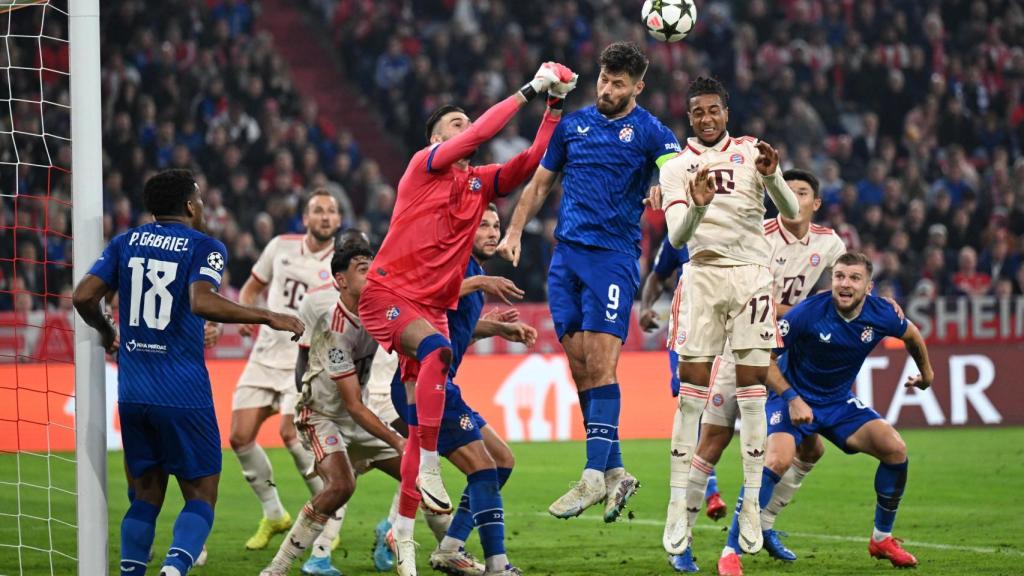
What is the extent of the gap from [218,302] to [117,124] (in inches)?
507

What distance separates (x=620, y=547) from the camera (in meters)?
9.44

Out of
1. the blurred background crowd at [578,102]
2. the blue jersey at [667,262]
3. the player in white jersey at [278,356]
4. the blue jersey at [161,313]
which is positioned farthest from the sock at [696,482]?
the blurred background crowd at [578,102]

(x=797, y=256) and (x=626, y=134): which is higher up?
(x=626, y=134)

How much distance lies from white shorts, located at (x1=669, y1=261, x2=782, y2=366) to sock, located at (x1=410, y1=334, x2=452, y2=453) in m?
1.53

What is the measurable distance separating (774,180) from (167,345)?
10.9ft

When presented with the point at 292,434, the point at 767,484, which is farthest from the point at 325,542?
the point at 767,484

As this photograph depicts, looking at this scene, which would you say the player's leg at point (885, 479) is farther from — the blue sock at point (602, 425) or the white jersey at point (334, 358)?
the white jersey at point (334, 358)

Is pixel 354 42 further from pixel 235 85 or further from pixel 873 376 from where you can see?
pixel 873 376

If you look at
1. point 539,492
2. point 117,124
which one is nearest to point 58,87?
point 117,124

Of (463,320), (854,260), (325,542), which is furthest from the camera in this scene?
(854,260)

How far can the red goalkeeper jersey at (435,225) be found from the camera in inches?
300

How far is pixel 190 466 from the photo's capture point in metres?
6.85

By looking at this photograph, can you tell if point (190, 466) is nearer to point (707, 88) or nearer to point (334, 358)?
point (334, 358)

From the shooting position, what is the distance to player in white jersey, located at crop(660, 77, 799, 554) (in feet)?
25.8
